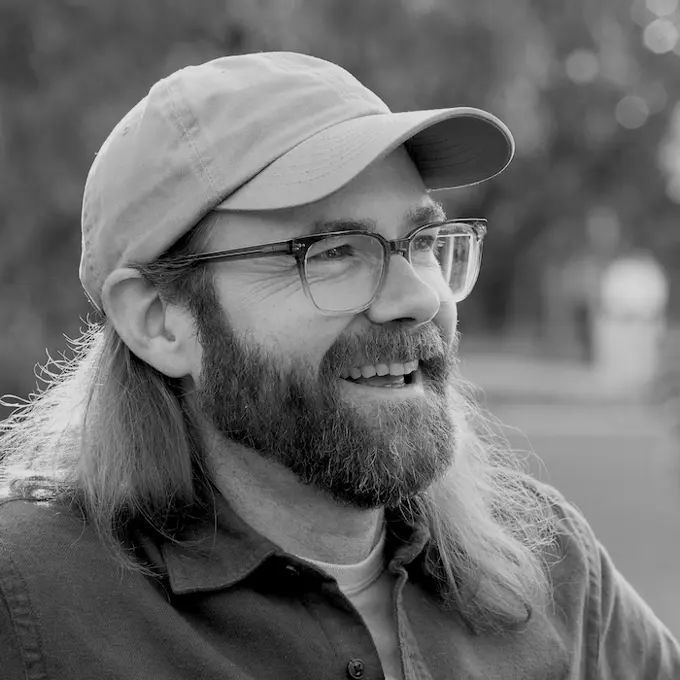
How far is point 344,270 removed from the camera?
82.7 inches

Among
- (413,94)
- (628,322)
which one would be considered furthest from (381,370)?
(628,322)

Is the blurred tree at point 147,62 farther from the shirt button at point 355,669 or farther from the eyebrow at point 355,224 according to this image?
the shirt button at point 355,669

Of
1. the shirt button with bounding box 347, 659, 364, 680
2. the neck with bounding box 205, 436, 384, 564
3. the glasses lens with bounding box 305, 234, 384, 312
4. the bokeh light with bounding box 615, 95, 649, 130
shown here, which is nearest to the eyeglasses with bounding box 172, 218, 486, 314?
the glasses lens with bounding box 305, 234, 384, 312

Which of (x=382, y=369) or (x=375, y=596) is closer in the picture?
(x=382, y=369)

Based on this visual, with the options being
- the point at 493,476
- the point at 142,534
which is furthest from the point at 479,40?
the point at 142,534

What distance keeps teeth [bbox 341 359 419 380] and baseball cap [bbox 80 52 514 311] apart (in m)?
0.34

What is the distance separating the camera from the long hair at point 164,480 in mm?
2115

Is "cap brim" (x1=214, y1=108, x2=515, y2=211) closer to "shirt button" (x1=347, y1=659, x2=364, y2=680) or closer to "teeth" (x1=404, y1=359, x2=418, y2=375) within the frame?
"teeth" (x1=404, y1=359, x2=418, y2=375)

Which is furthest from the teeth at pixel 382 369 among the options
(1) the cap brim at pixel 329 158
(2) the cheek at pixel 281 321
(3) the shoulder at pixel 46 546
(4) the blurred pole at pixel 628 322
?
(4) the blurred pole at pixel 628 322

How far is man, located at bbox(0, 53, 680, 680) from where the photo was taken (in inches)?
77.5

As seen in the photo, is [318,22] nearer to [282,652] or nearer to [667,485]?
[282,652]

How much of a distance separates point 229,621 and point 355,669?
0.25 metres

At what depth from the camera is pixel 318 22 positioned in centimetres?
623

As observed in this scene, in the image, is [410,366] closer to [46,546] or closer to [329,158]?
[329,158]
